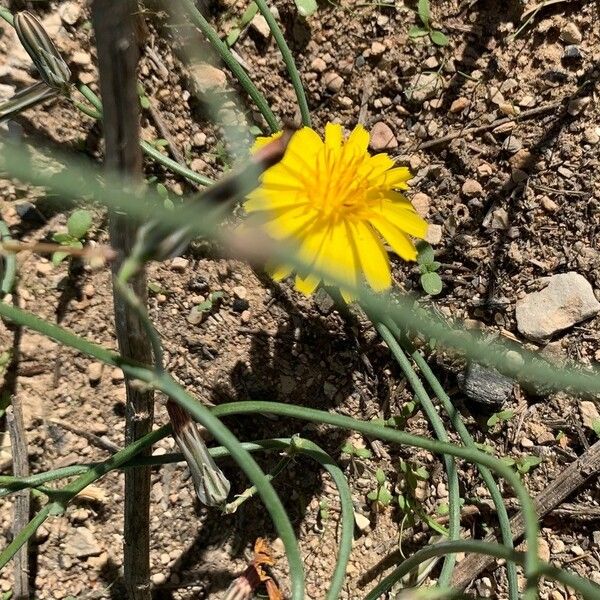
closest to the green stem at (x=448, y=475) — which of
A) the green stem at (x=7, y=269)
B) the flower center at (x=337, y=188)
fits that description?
the flower center at (x=337, y=188)

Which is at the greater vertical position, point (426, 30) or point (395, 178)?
point (426, 30)

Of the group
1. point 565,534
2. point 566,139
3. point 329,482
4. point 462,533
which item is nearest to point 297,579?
point 329,482

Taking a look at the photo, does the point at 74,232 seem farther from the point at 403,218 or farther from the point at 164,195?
the point at 403,218

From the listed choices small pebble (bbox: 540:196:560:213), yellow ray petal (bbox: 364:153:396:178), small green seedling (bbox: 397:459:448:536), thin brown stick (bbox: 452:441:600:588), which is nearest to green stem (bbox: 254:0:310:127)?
yellow ray petal (bbox: 364:153:396:178)

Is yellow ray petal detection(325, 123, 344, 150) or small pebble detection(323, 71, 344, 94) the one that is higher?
small pebble detection(323, 71, 344, 94)

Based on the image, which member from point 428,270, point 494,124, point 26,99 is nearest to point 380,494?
point 428,270

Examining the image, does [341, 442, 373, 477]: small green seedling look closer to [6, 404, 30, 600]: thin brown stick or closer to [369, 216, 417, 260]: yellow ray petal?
[369, 216, 417, 260]: yellow ray petal

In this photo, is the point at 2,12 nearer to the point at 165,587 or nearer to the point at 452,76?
the point at 452,76
